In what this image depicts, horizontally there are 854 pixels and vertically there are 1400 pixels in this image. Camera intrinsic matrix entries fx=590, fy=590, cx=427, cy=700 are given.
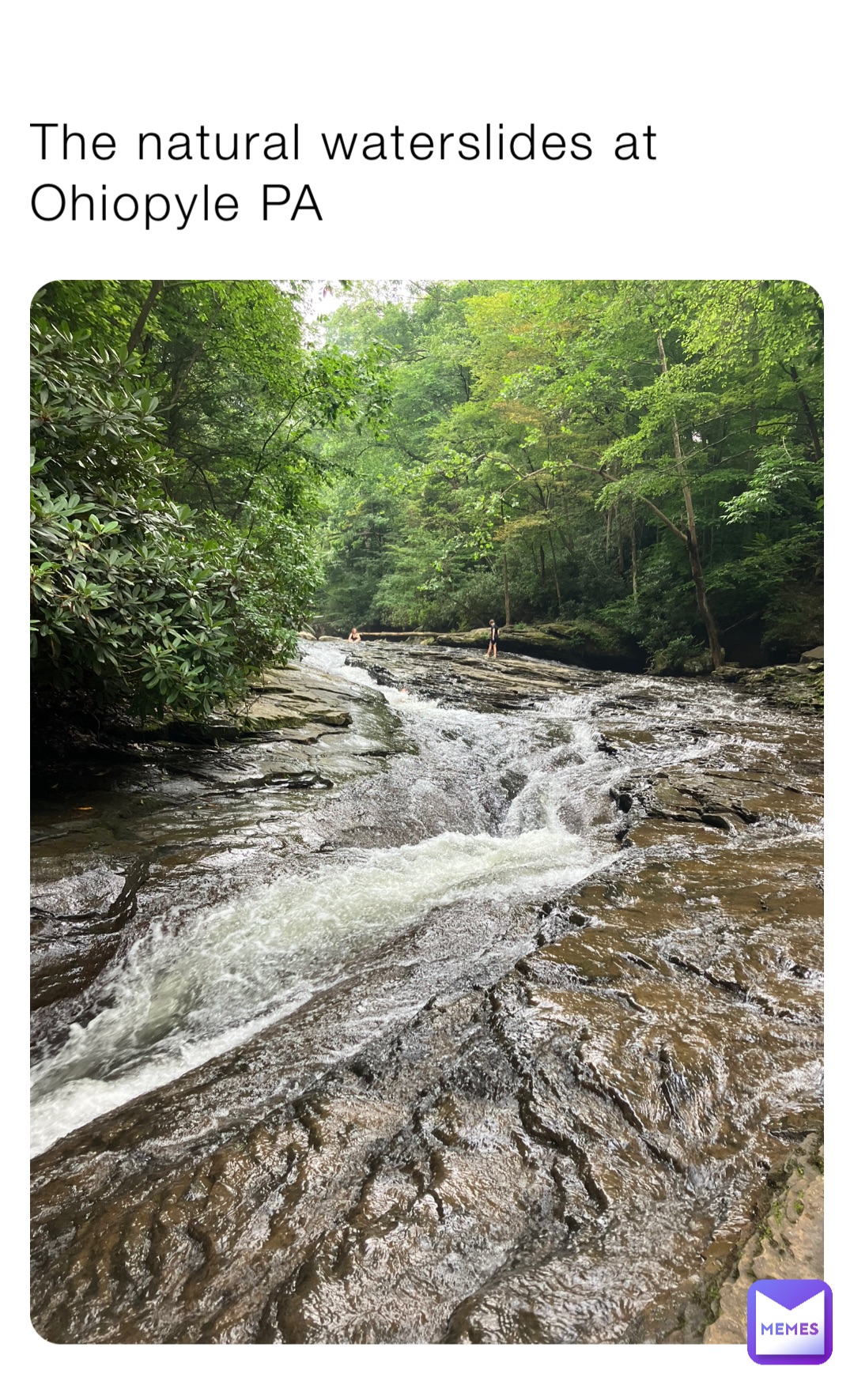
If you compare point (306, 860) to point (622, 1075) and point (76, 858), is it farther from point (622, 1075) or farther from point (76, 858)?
point (622, 1075)

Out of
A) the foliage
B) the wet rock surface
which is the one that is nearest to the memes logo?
the wet rock surface

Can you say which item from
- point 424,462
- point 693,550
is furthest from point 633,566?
point 424,462

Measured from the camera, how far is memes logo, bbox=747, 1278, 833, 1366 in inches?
41.0

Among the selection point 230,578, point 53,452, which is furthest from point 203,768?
point 53,452

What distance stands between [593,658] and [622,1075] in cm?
1290

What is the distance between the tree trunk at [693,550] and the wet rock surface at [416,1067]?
269 inches

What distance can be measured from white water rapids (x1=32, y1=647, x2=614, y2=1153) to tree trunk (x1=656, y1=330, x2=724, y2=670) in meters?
7.01

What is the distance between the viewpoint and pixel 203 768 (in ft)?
15.0

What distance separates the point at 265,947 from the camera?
2.69 meters

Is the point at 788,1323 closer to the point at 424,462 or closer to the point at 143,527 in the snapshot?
the point at 143,527

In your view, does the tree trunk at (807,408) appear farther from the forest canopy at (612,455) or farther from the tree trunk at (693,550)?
the tree trunk at (693,550)

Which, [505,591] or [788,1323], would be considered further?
[505,591]

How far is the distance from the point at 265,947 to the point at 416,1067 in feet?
3.70

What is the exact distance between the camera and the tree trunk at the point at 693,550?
31.2 feet
